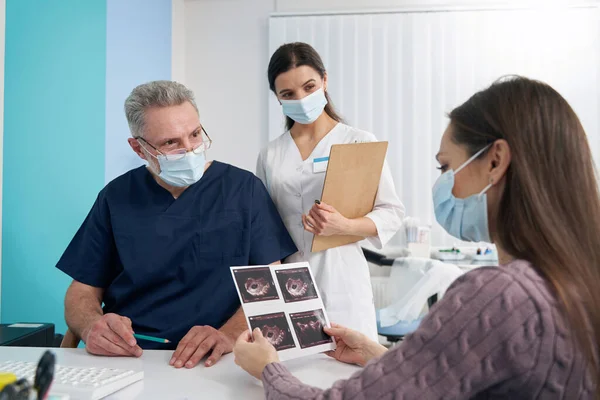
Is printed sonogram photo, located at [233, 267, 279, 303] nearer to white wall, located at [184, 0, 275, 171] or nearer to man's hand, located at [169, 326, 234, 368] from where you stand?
man's hand, located at [169, 326, 234, 368]

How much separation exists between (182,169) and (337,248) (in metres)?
0.59

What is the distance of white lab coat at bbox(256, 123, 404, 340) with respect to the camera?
1747 millimetres

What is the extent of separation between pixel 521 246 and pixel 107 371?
756 millimetres

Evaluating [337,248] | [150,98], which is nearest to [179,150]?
[150,98]

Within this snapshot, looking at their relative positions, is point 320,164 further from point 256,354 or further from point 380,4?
point 380,4

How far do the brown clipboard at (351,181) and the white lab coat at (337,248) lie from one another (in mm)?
47

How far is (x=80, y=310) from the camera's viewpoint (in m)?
1.43

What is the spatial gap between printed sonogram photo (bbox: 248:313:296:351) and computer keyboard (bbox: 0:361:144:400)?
0.24 metres

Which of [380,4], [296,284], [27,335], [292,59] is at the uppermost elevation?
[380,4]

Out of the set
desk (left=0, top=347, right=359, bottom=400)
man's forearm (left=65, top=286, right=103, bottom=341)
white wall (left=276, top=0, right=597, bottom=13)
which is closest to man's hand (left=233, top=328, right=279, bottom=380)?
desk (left=0, top=347, right=359, bottom=400)

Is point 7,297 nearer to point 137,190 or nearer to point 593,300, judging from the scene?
point 137,190

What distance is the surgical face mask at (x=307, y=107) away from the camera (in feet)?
5.81

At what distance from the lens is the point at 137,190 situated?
1.54m

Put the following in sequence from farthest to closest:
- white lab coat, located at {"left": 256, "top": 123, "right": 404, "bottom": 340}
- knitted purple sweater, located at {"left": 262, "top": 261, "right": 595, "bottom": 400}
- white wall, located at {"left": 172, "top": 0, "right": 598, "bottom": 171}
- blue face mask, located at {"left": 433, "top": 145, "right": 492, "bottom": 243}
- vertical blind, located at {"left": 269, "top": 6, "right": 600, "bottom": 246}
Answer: white wall, located at {"left": 172, "top": 0, "right": 598, "bottom": 171}, vertical blind, located at {"left": 269, "top": 6, "right": 600, "bottom": 246}, white lab coat, located at {"left": 256, "top": 123, "right": 404, "bottom": 340}, blue face mask, located at {"left": 433, "top": 145, "right": 492, "bottom": 243}, knitted purple sweater, located at {"left": 262, "top": 261, "right": 595, "bottom": 400}
